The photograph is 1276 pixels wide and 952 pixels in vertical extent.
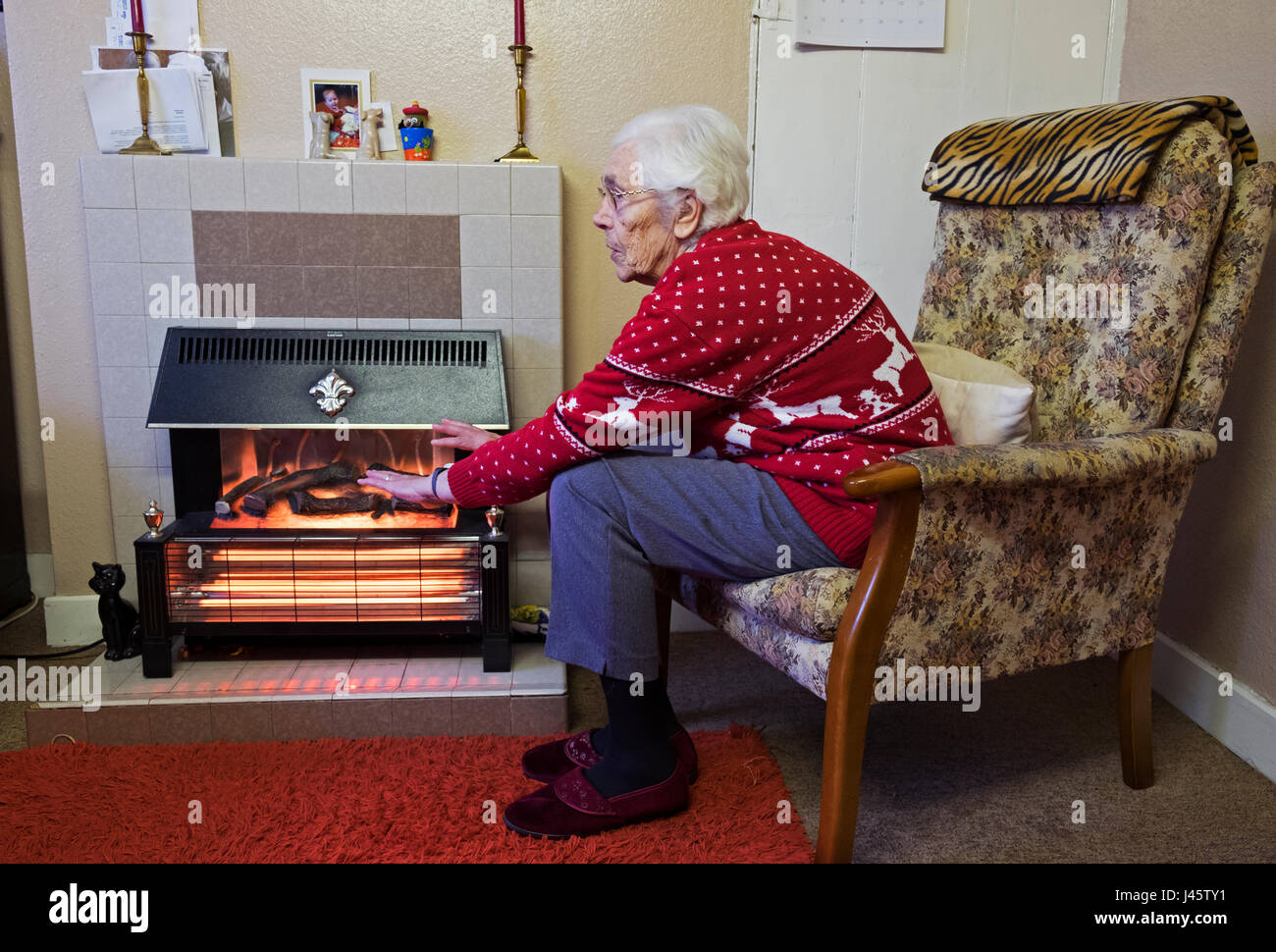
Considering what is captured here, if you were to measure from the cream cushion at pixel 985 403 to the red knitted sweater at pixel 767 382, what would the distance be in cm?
10

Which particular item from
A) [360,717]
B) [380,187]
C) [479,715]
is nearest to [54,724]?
[360,717]

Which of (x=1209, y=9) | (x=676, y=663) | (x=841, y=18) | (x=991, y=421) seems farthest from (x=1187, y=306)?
(x=676, y=663)

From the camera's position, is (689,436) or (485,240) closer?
(689,436)

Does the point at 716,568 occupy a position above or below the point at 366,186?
below

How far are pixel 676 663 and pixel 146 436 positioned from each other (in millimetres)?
1297

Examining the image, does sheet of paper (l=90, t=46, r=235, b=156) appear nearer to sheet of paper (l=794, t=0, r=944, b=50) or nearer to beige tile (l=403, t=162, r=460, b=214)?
beige tile (l=403, t=162, r=460, b=214)

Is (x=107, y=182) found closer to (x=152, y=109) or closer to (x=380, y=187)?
(x=152, y=109)

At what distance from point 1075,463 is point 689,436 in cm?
55

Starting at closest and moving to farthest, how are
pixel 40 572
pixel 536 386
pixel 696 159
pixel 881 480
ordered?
pixel 881 480 < pixel 696 159 < pixel 536 386 < pixel 40 572

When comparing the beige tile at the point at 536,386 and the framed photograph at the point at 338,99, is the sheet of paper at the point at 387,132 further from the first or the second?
the beige tile at the point at 536,386

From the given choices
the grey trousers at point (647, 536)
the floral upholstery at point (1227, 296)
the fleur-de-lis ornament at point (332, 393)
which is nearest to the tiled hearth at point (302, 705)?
the grey trousers at point (647, 536)

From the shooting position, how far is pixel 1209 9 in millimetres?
1924

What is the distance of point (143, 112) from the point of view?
81.4 inches
